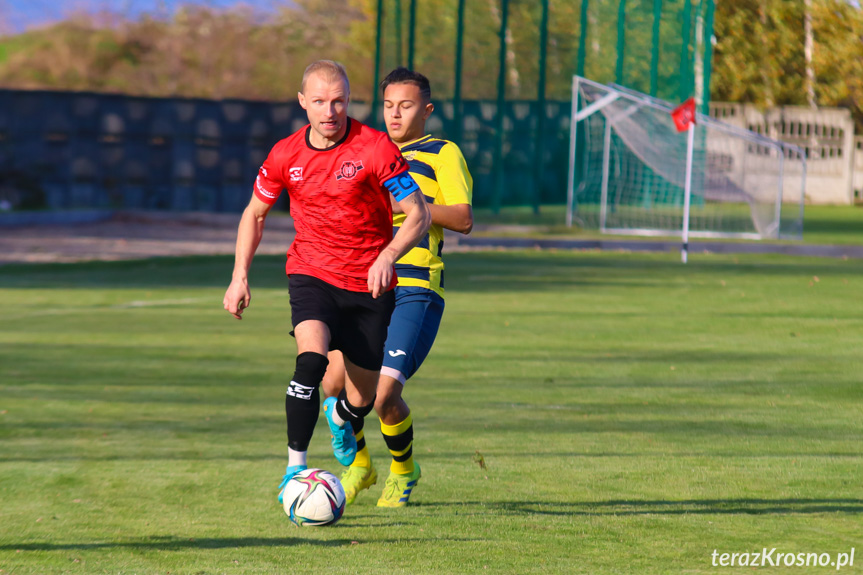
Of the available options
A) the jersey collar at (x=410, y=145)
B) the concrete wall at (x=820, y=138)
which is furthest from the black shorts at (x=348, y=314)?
the concrete wall at (x=820, y=138)

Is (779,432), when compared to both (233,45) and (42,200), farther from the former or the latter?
(233,45)

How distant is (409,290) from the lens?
223 inches

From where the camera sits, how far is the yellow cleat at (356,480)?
5605mm

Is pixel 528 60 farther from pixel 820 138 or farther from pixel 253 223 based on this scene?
pixel 253 223

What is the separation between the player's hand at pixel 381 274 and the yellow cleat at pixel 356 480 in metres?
1.07

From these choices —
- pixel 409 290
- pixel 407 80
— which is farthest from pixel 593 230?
pixel 409 290

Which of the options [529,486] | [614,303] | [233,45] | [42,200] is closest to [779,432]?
[529,486]

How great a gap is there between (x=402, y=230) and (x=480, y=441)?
2.19 meters

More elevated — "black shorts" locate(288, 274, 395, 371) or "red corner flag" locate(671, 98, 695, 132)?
"red corner flag" locate(671, 98, 695, 132)

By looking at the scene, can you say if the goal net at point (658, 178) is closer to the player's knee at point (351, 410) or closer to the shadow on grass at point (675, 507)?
the shadow on grass at point (675, 507)

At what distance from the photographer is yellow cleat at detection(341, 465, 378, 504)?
561 cm

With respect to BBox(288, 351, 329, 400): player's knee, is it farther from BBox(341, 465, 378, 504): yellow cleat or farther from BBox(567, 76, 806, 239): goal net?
BBox(567, 76, 806, 239): goal net

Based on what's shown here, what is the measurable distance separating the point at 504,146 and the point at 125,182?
31.6 feet

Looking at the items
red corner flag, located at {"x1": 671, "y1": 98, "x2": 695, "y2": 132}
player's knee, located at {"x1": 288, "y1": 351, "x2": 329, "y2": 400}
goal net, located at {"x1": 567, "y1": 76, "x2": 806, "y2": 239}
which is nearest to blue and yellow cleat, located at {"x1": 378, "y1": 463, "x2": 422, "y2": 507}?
player's knee, located at {"x1": 288, "y1": 351, "x2": 329, "y2": 400}
